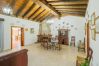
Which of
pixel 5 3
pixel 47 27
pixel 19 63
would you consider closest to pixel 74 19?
pixel 47 27

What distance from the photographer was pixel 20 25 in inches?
427

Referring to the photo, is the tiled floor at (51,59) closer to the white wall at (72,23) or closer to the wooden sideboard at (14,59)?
the wooden sideboard at (14,59)

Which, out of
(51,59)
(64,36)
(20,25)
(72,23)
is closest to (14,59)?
(51,59)

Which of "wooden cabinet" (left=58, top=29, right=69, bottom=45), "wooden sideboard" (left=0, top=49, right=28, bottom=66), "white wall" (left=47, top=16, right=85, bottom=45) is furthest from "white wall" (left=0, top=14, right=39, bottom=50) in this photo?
"wooden sideboard" (left=0, top=49, right=28, bottom=66)

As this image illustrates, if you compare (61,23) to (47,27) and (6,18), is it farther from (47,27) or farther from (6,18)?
(6,18)

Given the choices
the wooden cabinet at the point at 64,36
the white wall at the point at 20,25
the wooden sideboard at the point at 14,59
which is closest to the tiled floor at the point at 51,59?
the white wall at the point at 20,25

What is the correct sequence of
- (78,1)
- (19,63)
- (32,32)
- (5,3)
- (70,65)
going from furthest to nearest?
(32,32), (5,3), (78,1), (70,65), (19,63)

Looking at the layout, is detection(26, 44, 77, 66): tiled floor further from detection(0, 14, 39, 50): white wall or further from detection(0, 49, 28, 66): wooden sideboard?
detection(0, 49, 28, 66): wooden sideboard

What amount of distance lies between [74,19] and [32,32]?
4.48 meters

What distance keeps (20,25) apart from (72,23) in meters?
5.16

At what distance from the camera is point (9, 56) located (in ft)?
8.93

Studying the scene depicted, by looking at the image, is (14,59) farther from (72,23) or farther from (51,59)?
(72,23)

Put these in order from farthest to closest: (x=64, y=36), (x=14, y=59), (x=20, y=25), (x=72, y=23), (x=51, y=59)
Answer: (x=64, y=36) < (x=72, y=23) < (x=20, y=25) < (x=51, y=59) < (x=14, y=59)

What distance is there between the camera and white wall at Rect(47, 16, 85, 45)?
12.3m
